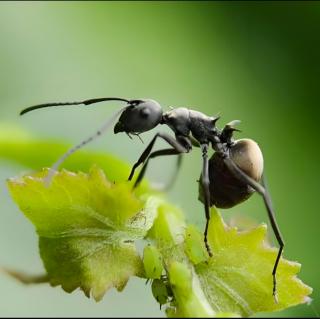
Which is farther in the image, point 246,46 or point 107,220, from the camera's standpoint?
point 246,46

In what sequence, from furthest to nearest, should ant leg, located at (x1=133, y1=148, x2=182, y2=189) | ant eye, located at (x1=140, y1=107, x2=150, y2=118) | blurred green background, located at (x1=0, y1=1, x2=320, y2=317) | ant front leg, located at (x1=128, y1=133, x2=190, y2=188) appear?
1. blurred green background, located at (x1=0, y1=1, x2=320, y2=317)
2. ant eye, located at (x1=140, y1=107, x2=150, y2=118)
3. ant front leg, located at (x1=128, y1=133, x2=190, y2=188)
4. ant leg, located at (x1=133, y1=148, x2=182, y2=189)

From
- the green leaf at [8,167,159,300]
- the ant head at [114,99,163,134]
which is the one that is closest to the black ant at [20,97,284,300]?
the ant head at [114,99,163,134]

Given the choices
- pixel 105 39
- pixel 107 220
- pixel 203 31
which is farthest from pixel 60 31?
pixel 107 220

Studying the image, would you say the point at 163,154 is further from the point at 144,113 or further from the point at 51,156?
the point at 51,156

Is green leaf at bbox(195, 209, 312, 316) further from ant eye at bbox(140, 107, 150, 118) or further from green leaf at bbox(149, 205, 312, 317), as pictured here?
Answer: ant eye at bbox(140, 107, 150, 118)

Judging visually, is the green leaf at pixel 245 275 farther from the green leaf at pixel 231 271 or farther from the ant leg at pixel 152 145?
the ant leg at pixel 152 145

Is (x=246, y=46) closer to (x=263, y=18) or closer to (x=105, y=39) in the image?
(x=263, y=18)

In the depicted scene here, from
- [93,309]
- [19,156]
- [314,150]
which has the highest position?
[19,156]

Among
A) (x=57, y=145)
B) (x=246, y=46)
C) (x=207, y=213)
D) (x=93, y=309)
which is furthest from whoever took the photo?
(x=246, y=46)
